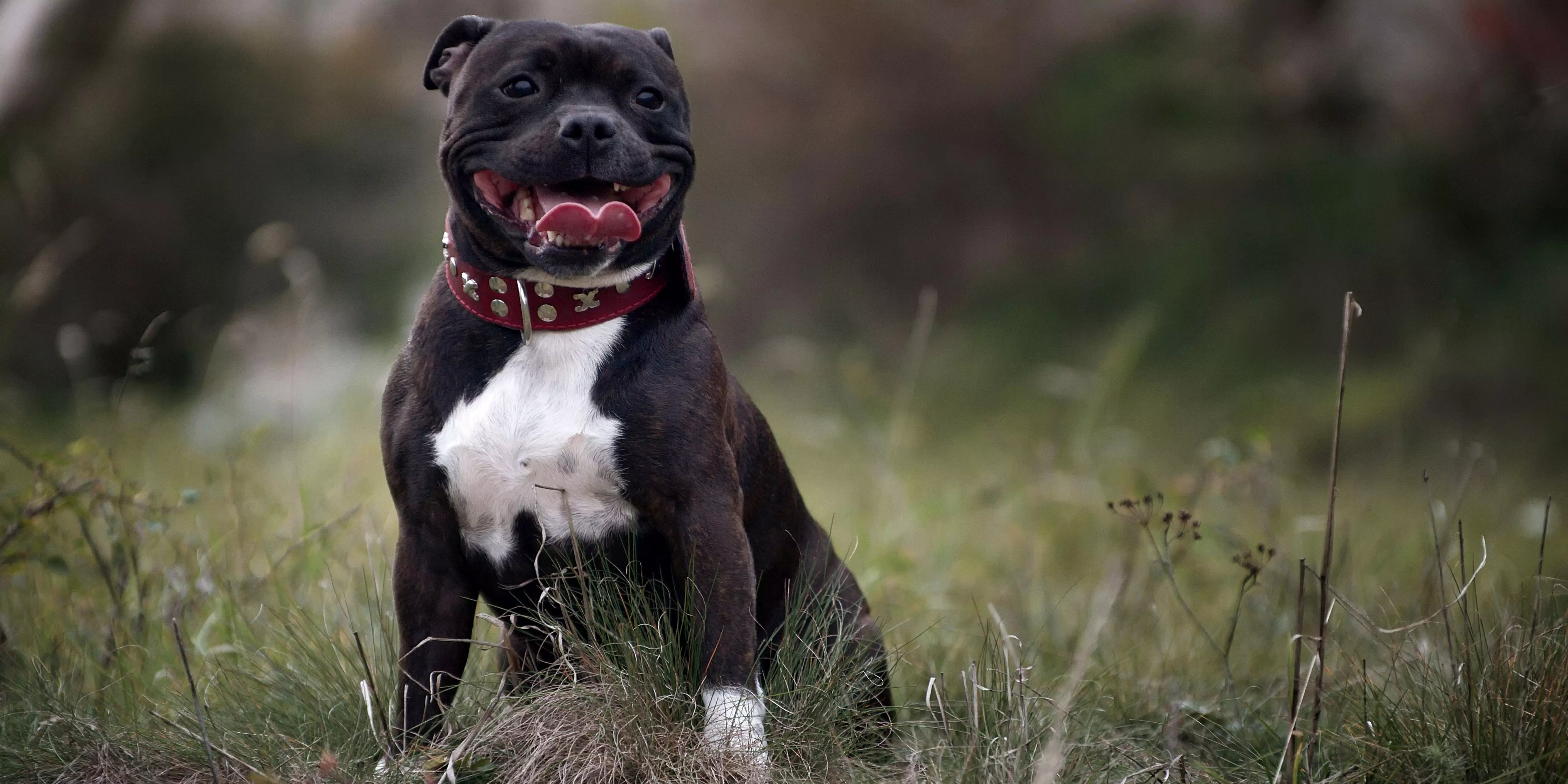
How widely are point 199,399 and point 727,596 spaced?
7027mm

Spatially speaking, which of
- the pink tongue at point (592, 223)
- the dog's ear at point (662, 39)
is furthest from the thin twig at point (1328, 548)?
the dog's ear at point (662, 39)

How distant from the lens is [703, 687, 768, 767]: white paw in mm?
2477

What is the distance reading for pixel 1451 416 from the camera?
23.6ft

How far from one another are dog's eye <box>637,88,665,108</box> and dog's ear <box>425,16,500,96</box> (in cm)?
33

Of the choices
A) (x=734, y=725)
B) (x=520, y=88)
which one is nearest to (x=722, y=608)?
(x=734, y=725)

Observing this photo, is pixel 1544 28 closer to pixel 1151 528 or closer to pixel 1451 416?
pixel 1451 416

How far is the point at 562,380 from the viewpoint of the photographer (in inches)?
98.7

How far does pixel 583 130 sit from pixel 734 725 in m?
1.14

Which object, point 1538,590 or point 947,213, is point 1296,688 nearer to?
point 1538,590

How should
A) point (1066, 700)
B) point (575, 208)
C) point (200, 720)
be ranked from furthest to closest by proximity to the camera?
point (575, 208) → point (200, 720) → point (1066, 700)

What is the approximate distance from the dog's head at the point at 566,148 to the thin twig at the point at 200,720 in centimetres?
88

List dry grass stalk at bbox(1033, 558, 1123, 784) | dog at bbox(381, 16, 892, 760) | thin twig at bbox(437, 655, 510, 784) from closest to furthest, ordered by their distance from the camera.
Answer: dry grass stalk at bbox(1033, 558, 1123, 784), thin twig at bbox(437, 655, 510, 784), dog at bbox(381, 16, 892, 760)

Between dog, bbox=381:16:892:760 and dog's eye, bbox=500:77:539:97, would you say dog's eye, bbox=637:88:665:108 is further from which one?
dog's eye, bbox=500:77:539:97

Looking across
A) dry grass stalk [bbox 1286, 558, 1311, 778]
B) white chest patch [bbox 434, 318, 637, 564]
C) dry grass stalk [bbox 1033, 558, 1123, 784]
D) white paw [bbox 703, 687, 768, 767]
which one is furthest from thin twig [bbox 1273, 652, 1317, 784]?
white chest patch [bbox 434, 318, 637, 564]
